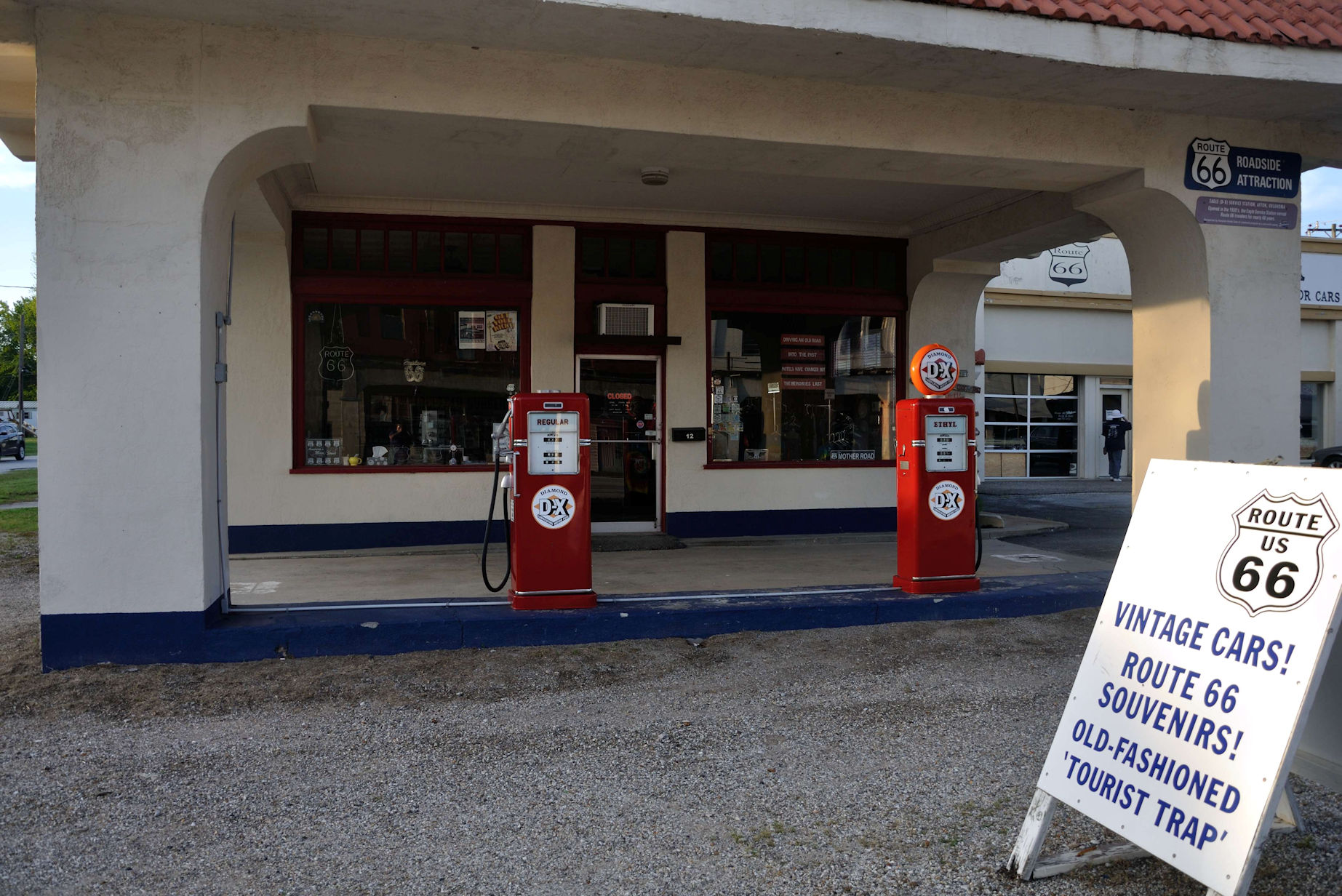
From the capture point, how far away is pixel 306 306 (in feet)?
30.7

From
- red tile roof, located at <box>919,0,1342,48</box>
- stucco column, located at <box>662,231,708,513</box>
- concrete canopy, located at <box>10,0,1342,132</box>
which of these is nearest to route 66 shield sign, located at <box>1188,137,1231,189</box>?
concrete canopy, located at <box>10,0,1342,132</box>

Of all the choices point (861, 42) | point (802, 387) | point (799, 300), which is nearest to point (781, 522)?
point (802, 387)

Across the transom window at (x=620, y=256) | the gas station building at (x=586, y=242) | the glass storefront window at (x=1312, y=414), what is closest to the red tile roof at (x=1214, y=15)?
the gas station building at (x=586, y=242)

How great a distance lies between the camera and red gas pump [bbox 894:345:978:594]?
7.04m

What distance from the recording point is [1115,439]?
20.5 metres

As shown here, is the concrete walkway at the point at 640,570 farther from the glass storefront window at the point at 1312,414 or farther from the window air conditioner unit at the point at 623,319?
the glass storefront window at the point at 1312,414

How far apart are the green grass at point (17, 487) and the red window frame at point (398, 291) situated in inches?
338

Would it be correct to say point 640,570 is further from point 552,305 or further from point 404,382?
point 404,382

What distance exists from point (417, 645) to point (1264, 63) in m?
6.37

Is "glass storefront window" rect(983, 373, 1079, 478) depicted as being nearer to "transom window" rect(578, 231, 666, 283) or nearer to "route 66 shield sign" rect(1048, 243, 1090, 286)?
"route 66 shield sign" rect(1048, 243, 1090, 286)

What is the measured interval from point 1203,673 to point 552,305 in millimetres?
7616

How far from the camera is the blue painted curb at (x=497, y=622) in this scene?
5.50 meters

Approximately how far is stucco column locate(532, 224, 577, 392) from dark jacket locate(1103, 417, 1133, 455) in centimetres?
1469

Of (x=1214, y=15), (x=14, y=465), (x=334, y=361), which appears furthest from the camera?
(x=14, y=465)
